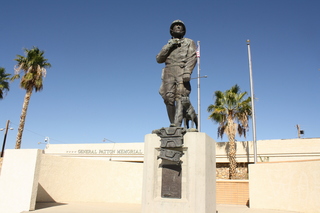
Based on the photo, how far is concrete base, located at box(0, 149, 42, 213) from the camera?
989 cm

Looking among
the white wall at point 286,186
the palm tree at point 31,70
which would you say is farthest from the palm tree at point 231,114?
the palm tree at point 31,70

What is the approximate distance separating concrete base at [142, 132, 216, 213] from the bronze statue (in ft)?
2.26

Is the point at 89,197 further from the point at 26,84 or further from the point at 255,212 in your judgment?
the point at 26,84

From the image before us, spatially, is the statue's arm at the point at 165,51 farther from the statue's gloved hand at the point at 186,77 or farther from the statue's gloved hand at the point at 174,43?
the statue's gloved hand at the point at 186,77

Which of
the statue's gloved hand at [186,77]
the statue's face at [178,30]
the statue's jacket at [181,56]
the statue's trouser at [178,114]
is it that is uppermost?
the statue's face at [178,30]

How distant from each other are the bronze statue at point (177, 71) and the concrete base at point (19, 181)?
20.6 ft

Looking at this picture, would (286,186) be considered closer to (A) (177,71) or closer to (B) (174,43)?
(A) (177,71)

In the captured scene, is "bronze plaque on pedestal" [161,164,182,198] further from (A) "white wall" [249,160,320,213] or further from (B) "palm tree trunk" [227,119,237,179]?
(B) "palm tree trunk" [227,119,237,179]

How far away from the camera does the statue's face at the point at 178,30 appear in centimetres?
701

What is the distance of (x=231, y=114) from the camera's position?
18469 millimetres

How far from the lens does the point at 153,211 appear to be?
571cm

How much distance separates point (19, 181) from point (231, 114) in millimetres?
13177

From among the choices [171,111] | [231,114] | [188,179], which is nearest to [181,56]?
[171,111]

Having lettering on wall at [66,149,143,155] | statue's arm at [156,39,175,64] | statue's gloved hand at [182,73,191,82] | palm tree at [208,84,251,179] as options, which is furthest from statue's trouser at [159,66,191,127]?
lettering on wall at [66,149,143,155]
